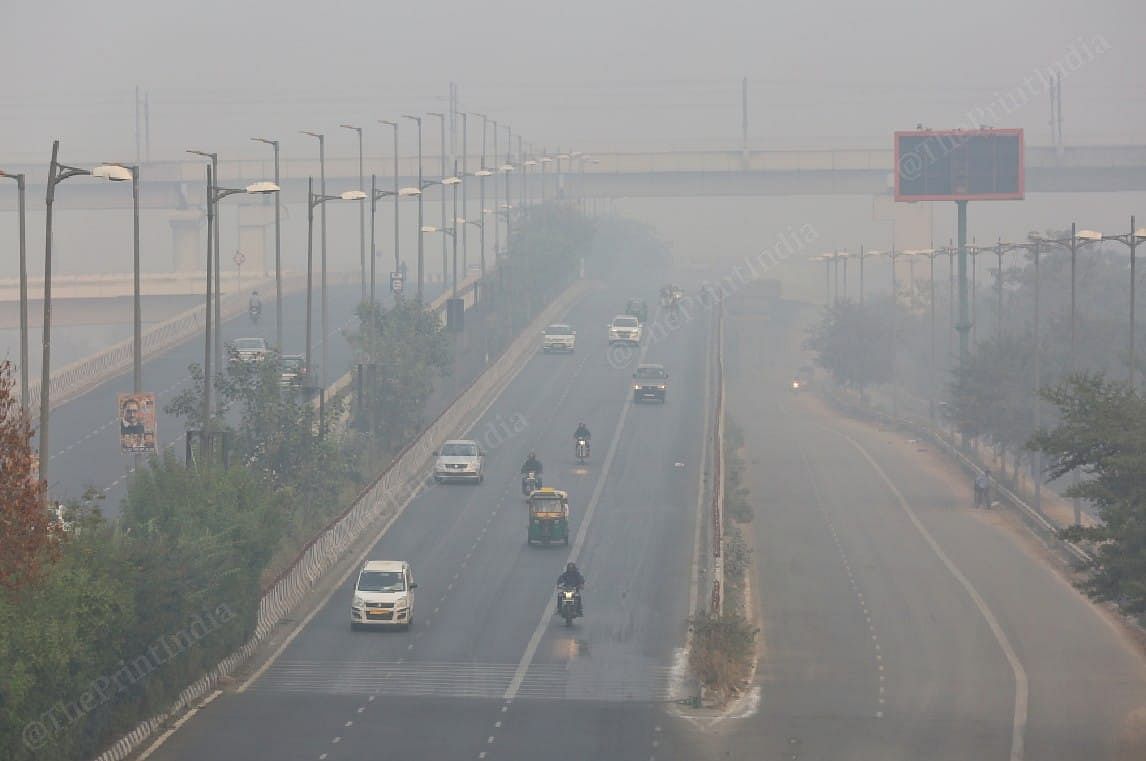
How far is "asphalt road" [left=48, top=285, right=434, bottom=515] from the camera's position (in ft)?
234

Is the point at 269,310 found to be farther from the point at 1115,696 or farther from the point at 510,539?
the point at 1115,696

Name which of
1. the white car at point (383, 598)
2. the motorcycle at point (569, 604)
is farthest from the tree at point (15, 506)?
the motorcycle at point (569, 604)

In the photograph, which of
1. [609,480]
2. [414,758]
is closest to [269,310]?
[609,480]

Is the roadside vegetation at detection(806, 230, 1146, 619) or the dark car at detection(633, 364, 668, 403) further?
the dark car at detection(633, 364, 668, 403)

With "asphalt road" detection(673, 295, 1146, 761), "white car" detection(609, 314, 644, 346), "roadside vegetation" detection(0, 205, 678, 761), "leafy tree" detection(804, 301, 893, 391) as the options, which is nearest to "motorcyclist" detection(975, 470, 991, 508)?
"asphalt road" detection(673, 295, 1146, 761)

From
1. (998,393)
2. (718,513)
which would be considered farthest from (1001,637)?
(998,393)

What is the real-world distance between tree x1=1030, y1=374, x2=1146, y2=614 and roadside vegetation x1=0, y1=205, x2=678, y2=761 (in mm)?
19296

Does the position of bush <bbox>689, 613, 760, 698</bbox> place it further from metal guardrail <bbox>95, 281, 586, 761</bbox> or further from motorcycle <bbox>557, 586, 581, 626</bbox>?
metal guardrail <bbox>95, 281, 586, 761</bbox>

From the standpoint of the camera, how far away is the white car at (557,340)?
4712 inches

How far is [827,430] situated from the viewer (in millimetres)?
115312

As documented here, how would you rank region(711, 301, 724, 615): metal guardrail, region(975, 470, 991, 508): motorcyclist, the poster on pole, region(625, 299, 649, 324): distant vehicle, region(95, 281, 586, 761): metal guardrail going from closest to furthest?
region(95, 281, 586, 761): metal guardrail
the poster on pole
region(711, 301, 724, 615): metal guardrail
region(975, 470, 991, 508): motorcyclist
region(625, 299, 649, 324): distant vehicle

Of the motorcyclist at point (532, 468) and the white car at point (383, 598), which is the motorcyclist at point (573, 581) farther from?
the motorcyclist at point (532, 468)

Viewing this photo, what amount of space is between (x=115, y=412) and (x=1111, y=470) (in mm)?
54306

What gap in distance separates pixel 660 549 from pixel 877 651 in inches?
535
